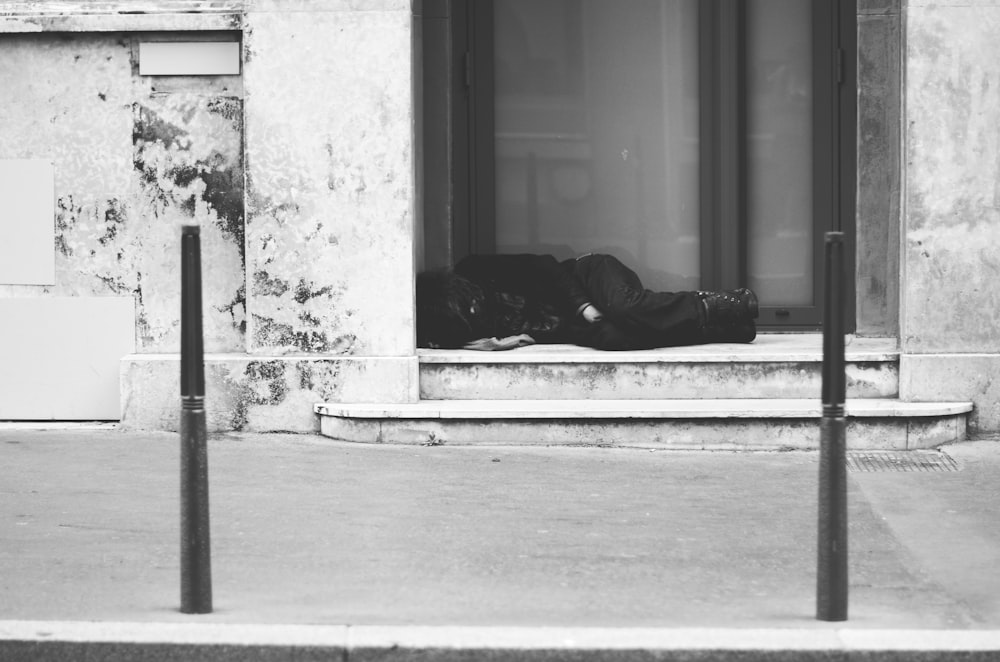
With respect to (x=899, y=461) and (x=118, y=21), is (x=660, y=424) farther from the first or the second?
(x=118, y=21)

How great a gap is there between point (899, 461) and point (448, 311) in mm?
2768

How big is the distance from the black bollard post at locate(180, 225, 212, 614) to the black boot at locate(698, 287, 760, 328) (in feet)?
15.4

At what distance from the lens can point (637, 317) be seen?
865 centimetres

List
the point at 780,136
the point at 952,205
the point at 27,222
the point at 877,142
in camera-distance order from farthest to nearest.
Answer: the point at 780,136, the point at 877,142, the point at 27,222, the point at 952,205

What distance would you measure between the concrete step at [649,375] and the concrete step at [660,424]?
0.85 feet

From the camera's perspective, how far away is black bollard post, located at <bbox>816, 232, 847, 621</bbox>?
4.54 meters

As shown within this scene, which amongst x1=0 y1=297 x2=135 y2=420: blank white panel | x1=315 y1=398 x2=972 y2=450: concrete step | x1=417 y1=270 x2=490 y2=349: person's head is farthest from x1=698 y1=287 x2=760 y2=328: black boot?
x1=0 y1=297 x2=135 y2=420: blank white panel

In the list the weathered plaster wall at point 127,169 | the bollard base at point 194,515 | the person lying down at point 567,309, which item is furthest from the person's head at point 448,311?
the bollard base at point 194,515

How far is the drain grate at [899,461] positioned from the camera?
7492mm

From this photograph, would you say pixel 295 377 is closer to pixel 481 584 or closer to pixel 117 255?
pixel 117 255

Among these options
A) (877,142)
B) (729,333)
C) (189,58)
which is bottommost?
(729,333)

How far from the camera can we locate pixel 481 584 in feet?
17.1

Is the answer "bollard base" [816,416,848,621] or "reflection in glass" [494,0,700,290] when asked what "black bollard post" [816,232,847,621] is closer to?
"bollard base" [816,416,848,621]

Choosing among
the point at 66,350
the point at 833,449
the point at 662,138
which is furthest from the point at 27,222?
the point at 833,449
